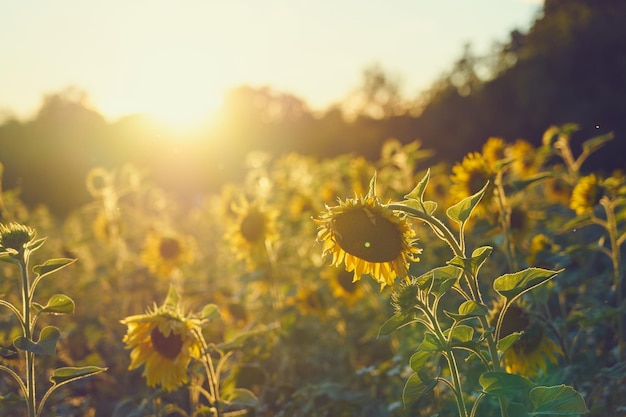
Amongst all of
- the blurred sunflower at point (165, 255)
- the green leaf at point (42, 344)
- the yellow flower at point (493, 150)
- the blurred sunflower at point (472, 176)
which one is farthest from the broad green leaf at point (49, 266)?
the yellow flower at point (493, 150)

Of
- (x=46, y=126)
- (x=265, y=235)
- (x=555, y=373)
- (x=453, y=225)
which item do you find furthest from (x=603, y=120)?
(x=46, y=126)

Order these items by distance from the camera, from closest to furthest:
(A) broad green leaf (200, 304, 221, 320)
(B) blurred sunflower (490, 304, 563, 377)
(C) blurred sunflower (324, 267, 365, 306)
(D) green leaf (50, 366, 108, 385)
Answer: (D) green leaf (50, 366, 108, 385), (B) blurred sunflower (490, 304, 563, 377), (A) broad green leaf (200, 304, 221, 320), (C) blurred sunflower (324, 267, 365, 306)

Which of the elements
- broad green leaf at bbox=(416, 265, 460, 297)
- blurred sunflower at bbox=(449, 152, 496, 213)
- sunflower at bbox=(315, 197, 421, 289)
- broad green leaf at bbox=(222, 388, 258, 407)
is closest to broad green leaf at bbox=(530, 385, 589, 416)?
broad green leaf at bbox=(416, 265, 460, 297)

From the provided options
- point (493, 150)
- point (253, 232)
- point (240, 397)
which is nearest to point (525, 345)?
point (240, 397)

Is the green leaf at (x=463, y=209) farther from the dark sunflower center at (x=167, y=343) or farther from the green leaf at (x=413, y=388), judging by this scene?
the dark sunflower center at (x=167, y=343)

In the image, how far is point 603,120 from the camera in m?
9.71

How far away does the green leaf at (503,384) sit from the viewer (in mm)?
1326

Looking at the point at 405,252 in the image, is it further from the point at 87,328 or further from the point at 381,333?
the point at 87,328

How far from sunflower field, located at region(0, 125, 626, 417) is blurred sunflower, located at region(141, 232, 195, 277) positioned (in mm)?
11

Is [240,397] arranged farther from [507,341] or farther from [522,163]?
[522,163]

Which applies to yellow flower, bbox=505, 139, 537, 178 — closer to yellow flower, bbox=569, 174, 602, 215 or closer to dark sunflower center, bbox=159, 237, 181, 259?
yellow flower, bbox=569, 174, 602, 215

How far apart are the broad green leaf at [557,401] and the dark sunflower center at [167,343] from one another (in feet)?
3.39

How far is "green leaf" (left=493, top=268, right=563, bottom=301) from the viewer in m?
1.34

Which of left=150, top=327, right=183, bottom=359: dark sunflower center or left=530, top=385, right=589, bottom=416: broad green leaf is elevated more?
left=150, top=327, right=183, bottom=359: dark sunflower center
